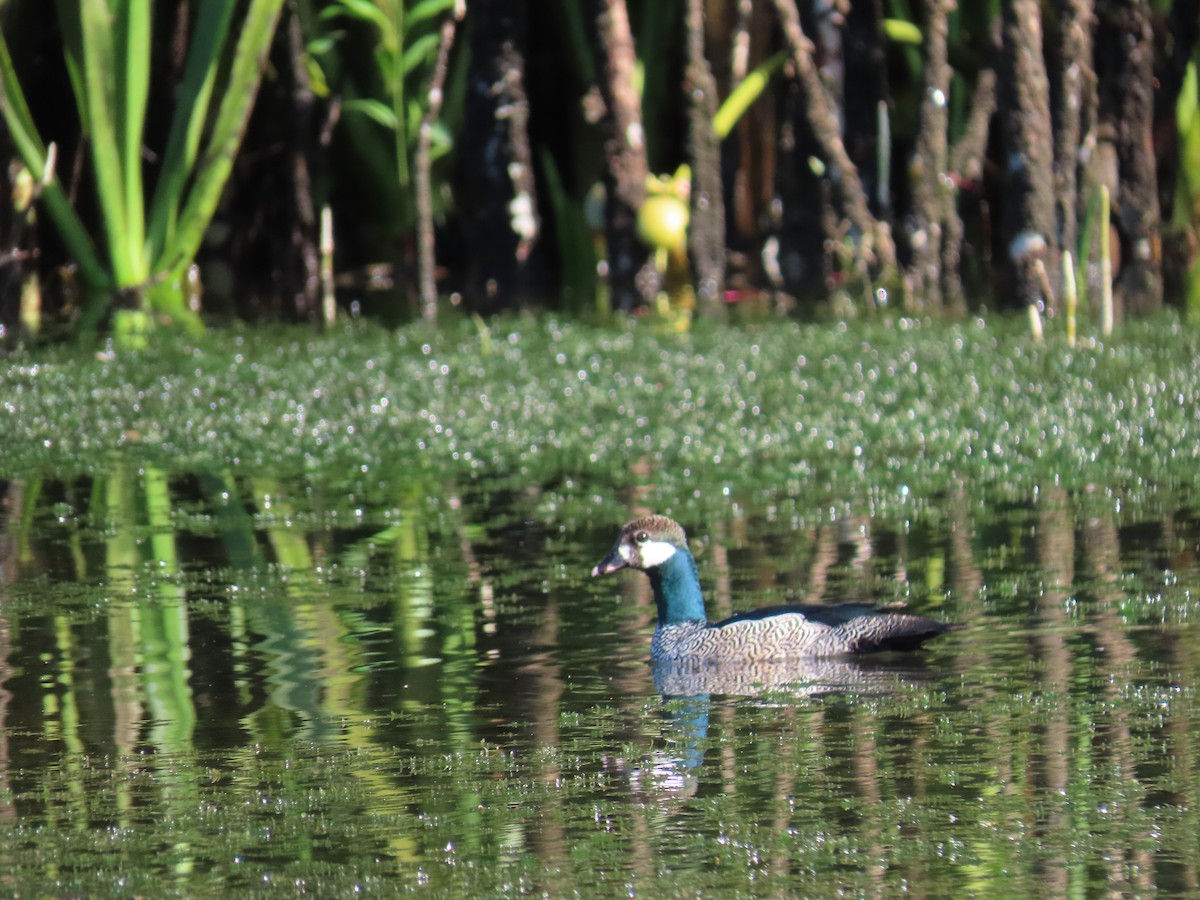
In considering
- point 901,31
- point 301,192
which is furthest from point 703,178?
point 301,192

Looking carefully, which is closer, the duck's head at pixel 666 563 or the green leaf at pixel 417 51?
the duck's head at pixel 666 563

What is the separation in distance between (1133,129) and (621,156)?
2.76m

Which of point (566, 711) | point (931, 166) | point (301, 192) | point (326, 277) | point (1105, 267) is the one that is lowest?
point (566, 711)

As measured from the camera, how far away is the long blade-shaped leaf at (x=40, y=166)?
11.4 m

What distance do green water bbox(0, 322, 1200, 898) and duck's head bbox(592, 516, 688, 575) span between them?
0.21 m

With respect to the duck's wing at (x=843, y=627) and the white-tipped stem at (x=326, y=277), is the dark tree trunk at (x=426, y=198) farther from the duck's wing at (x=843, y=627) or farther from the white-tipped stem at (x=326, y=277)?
the duck's wing at (x=843, y=627)

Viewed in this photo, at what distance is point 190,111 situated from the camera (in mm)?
11914

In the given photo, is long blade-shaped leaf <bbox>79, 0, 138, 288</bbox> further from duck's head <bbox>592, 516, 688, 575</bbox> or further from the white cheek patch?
the white cheek patch

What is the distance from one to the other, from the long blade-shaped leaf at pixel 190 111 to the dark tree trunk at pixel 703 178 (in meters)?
2.44

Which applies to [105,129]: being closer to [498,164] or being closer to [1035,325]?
[498,164]

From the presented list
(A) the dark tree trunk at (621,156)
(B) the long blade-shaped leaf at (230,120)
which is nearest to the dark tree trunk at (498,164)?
(A) the dark tree trunk at (621,156)

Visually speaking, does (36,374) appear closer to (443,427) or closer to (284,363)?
(284,363)

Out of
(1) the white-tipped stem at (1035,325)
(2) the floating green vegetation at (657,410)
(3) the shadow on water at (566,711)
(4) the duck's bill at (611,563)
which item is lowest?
(3) the shadow on water at (566,711)

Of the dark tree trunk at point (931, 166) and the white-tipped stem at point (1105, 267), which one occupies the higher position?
the dark tree trunk at point (931, 166)
